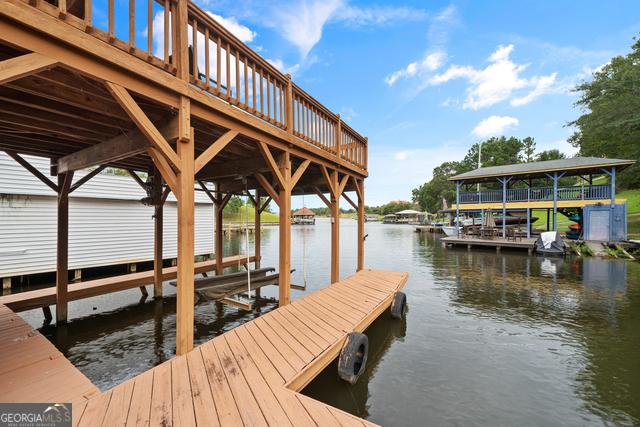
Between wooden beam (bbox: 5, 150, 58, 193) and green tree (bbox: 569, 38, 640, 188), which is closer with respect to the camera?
wooden beam (bbox: 5, 150, 58, 193)

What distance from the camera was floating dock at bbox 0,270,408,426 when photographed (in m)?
2.30

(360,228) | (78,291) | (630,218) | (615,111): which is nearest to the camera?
(78,291)

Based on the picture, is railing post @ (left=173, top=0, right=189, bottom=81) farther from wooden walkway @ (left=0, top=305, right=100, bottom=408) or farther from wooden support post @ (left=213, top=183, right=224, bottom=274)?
wooden support post @ (left=213, top=183, right=224, bottom=274)

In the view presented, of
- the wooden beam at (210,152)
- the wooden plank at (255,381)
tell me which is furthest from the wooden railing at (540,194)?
the wooden plank at (255,381)

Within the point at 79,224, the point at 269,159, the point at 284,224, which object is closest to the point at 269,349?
the point at 284,224

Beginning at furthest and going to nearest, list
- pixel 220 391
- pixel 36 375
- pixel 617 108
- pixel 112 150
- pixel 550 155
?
pixel 550 155 < pixel 617 108 < pixel 112 150 < pixel 36 375 < pixel 220 391

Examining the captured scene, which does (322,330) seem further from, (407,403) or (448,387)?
(448,387)

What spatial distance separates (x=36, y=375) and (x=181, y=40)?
4284mm

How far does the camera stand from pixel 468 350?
16.8ft

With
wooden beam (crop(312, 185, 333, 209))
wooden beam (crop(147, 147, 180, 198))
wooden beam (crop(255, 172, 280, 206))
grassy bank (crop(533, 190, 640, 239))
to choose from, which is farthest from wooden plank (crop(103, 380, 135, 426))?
grassy bank (crop(533, 190, 640, 239))

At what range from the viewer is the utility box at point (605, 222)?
17953 millimetres

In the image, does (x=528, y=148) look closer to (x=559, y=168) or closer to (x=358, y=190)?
(x=559, y=168)

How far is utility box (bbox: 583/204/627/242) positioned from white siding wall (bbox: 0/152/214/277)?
90.5 ft

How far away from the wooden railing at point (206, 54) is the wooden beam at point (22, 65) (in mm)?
440
